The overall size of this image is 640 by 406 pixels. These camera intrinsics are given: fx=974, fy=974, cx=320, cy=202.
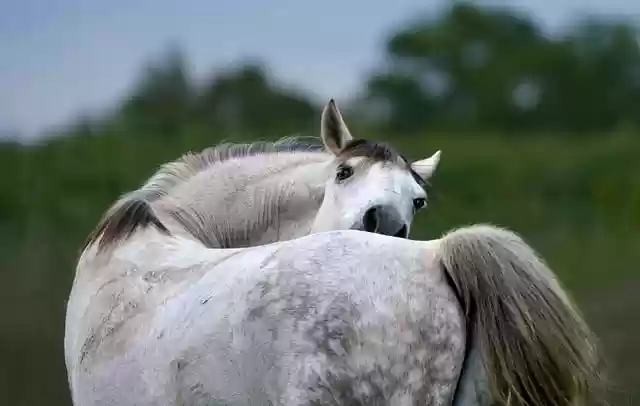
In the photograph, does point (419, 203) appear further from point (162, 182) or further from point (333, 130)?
point (162, 182)

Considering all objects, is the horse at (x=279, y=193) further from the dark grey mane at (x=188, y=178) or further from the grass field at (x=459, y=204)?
the grass field at (x=459, y=204)

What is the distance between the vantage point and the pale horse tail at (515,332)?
83.4 inches

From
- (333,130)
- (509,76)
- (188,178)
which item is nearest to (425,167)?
(333,130)

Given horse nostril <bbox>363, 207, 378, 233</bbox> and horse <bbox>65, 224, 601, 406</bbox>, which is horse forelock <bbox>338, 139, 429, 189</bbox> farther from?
horse <bbox>65, 224, 601, 406</bbox>

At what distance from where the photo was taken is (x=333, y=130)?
3752 mm

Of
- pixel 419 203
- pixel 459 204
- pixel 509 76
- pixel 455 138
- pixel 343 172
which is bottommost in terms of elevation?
pixel 459 204

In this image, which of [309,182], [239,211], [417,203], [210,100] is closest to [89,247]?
[239,211]

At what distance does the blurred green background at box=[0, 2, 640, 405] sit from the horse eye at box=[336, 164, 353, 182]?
4.36m

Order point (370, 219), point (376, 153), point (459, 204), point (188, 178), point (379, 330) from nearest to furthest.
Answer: point (379, 330)
point (370, 219)
point (376, 153)
point (188, 178)
point (459, 204)

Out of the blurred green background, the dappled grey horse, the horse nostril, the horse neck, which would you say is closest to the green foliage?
the blurred green background

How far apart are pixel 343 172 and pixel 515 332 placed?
1406 mm

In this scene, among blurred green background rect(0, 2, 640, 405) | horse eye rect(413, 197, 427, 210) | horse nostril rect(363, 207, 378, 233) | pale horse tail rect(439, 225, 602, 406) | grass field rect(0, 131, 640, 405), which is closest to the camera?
pale horse tail rect(439, 225, 602, 406)

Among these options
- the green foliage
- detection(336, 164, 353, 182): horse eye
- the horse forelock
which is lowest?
the green foliage

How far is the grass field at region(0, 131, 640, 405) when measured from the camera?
786cm
